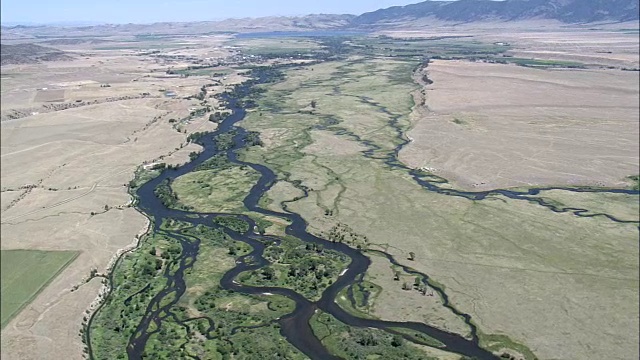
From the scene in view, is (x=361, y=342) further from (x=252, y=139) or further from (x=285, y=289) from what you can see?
(x=252, y=139)

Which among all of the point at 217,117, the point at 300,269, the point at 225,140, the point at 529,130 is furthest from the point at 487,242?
the point at 217,117

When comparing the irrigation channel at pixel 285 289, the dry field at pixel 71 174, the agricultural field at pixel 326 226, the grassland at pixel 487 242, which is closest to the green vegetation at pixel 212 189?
the agricultural field at pixel 326 226

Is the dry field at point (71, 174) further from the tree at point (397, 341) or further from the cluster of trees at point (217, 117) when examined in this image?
the tree at point (397, 341)

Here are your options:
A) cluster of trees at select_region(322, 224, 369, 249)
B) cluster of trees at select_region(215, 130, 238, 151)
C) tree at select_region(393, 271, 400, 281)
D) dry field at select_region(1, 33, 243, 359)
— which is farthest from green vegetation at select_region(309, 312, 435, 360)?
cluster of trees at select_region(215, 130, 238, 151)

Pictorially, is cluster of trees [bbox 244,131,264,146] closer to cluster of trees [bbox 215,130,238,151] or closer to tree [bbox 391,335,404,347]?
cluster of trees [bbox 215,130,238,151]

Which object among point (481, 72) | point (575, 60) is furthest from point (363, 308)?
point (575, 60)
